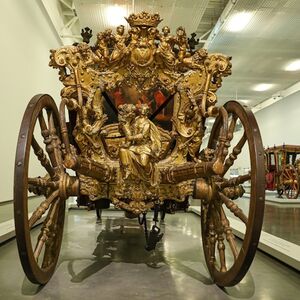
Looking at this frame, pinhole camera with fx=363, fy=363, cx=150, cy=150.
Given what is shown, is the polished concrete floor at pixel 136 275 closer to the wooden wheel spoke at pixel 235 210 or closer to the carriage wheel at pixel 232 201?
the carriage wheel at pixel 232 201

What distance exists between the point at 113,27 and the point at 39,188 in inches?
191

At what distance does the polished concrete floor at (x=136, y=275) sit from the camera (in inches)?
71.7

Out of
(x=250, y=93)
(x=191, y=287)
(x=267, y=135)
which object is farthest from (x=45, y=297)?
(x=267, y=135)

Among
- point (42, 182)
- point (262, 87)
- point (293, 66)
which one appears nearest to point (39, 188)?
point (42, 182)

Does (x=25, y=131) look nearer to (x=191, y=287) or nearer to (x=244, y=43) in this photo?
(x=191, y=287)

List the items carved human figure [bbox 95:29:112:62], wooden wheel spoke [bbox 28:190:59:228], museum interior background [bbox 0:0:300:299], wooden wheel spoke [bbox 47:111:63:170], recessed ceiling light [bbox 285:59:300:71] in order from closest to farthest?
wooden wheel spoke [bbox 28:190:59:228], wooden wheel spoke [bbox 47:111:63:170], carved human figure [bbox 95:29:112:62], museum interior background [bbox 0:0:300:299], recessed ceiling light [bbox 285:59:300:71]

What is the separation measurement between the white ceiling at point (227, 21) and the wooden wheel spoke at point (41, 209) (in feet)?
14.0

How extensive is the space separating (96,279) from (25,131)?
37.4 inches

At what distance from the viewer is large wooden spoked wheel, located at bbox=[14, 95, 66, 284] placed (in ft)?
5.10

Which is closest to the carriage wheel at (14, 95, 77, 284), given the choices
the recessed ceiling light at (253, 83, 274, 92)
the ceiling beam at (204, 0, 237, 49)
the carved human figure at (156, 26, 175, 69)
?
the carved human figure at (156, 26, 175, 69)

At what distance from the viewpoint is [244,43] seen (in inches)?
269

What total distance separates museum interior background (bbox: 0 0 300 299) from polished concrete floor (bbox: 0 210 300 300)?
0.92 metres

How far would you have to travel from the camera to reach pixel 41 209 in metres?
1.74

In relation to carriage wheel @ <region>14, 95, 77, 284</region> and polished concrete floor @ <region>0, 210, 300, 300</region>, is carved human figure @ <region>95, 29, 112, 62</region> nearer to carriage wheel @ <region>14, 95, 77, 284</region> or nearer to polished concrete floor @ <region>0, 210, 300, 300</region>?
carriage wheel @ <region>14, 95, 77, 284</region>
